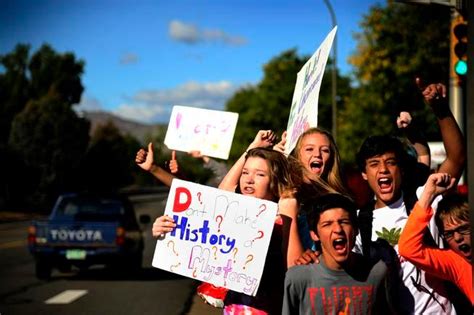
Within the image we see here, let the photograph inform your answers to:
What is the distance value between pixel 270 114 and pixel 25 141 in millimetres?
20051

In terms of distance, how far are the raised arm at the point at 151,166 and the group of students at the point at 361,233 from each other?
1.35ft

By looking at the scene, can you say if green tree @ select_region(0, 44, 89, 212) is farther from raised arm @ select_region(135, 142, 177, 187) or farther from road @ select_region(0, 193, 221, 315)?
raised arm @ select_region(135, 142, 177, 187)

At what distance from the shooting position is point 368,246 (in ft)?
13.0

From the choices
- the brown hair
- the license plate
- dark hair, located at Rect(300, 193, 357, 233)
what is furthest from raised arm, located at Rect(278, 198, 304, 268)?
the license plate

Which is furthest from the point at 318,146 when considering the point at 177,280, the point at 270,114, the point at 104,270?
the point at 270,114

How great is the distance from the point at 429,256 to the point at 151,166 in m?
1.94

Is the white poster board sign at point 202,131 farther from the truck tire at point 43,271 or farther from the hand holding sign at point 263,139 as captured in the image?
the truck tire at point 43,271

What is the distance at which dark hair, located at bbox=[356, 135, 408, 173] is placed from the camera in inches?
168

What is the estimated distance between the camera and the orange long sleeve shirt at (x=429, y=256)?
3719mm

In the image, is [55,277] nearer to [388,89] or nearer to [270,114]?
[388,89]

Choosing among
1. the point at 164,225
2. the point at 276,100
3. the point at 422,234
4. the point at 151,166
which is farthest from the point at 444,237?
the point at 276,100

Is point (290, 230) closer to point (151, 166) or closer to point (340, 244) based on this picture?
point (340, 244)

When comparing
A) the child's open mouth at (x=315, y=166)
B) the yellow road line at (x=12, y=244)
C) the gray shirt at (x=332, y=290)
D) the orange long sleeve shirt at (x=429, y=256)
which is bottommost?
the yellow road line at (x=12, y=244)

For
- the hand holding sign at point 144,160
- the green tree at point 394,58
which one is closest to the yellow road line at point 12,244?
the green tree at point 394,58
